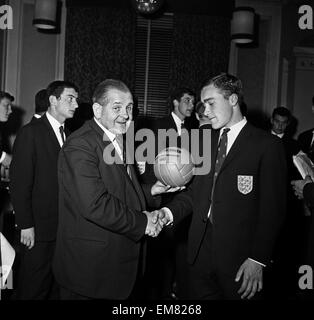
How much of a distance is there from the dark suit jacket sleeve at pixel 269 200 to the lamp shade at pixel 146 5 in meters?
4.75

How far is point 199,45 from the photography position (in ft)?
22.3

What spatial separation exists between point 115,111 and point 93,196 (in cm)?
53

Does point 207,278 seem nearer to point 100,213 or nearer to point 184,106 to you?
point 100,213

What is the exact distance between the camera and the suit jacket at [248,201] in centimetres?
237

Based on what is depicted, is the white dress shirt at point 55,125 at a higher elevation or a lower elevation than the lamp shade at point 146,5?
lower

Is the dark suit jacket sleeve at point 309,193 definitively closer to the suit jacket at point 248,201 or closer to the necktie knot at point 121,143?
the suit jacket at point 248,201

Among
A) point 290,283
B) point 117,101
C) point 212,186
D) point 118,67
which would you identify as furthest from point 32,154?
point 118,67

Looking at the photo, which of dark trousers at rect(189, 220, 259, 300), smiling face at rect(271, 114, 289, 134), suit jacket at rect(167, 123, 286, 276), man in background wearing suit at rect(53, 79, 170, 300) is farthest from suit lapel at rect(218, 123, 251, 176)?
smiling face at rect(271, 114, 289, 134)

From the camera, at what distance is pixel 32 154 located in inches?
132

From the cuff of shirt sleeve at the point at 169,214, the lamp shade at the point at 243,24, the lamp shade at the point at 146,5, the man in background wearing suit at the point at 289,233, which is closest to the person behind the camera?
the cuff of shirt sleeve at the point at 169,214

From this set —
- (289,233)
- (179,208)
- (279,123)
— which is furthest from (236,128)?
(289,233)

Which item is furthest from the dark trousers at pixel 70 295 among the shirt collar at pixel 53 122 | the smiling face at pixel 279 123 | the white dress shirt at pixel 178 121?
the smiling face at pixel 279 123

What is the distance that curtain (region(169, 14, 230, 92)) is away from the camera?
676 cm

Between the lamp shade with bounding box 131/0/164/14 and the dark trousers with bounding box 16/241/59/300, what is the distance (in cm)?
432
